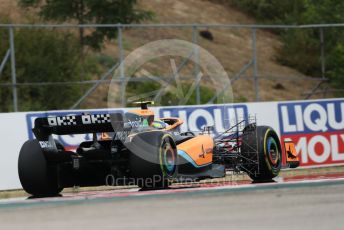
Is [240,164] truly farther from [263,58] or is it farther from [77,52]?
[263,58]

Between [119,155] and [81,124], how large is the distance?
864 mm

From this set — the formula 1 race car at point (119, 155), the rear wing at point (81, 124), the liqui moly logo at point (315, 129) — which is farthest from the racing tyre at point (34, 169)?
the liqui moly logo at point (315, 129)

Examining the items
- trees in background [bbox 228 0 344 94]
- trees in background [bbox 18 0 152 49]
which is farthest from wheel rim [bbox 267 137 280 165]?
trees in background [bbox 18 0 152 49]

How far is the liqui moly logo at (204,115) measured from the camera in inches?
745

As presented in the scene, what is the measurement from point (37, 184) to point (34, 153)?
18.2 inches

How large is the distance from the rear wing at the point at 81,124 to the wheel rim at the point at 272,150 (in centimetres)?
303

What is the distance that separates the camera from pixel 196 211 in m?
8.99

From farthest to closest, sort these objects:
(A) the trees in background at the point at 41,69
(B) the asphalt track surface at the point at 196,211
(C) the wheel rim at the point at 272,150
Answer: (A) the trees in background at the point at 41,69 → (C) the wheel rim at the point at 272,150 → (B) the asphalt track surface at the point at 196,211

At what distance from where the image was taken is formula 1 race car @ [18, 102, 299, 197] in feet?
40.9

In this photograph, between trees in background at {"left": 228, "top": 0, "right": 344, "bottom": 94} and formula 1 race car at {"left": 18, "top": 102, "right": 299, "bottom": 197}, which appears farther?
trees in background at {"left": 228, "top": 0, "right": 344, "bottom": 94}

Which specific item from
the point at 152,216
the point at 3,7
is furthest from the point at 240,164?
the point at 3,7

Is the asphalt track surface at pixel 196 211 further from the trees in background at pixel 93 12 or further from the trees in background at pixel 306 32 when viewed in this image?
the trees in background at pixel 93 12

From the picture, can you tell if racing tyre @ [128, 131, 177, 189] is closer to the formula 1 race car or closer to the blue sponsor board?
the formula 1 race car

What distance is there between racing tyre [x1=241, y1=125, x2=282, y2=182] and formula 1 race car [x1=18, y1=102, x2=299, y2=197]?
0.03 meters
